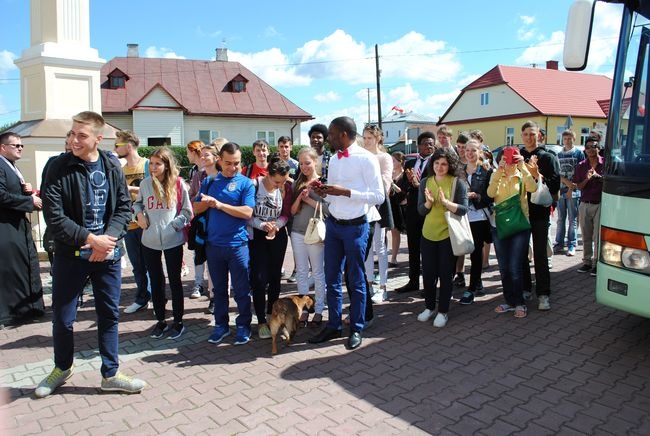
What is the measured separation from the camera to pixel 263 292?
529 centimetres

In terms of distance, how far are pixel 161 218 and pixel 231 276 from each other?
93cm

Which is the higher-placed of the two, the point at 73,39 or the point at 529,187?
the point at 73,39

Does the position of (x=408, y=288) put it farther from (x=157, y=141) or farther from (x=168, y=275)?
(x=157, y=141)

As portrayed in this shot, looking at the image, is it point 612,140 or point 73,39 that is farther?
point 73,39

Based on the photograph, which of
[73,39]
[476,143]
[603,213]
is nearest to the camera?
[603,213]

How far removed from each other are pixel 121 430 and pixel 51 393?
94cm

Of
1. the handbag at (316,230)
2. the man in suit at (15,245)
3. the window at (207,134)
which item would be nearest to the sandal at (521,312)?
the handbag at (316,230)

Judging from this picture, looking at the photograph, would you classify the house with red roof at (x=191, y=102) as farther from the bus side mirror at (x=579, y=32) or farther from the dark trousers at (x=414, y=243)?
the bus side mirror at (x=579, y=32)

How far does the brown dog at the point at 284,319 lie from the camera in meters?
4.71

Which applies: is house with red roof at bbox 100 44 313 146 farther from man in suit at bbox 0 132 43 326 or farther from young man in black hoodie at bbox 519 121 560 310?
young man in black hoodie at bbox 519 121 560 310

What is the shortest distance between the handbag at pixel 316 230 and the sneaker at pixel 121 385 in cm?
200

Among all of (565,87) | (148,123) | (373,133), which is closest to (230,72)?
(148,123)

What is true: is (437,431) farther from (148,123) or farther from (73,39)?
(148,123)

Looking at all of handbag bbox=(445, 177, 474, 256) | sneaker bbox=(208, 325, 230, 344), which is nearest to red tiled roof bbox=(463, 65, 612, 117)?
handbag bbox=(445, 177, 474, 256)
